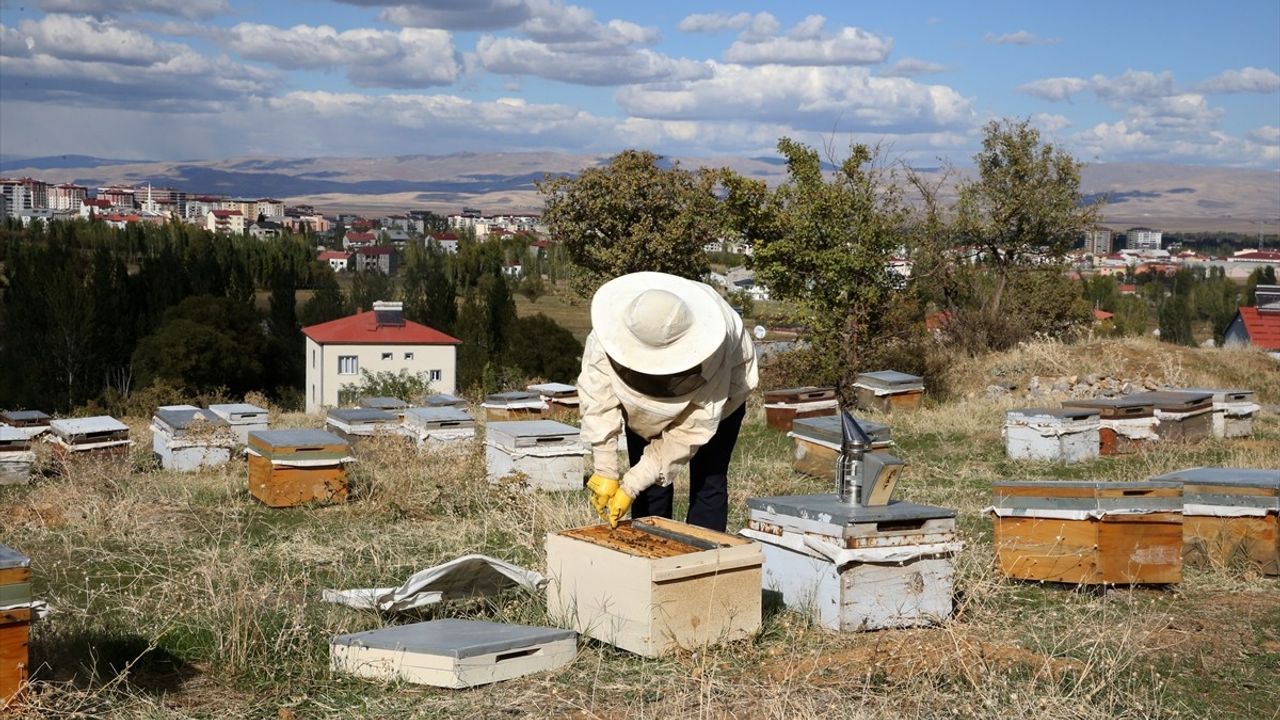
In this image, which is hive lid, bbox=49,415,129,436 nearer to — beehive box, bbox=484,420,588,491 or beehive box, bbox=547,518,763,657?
beehive box, bbox=484,420,588,491

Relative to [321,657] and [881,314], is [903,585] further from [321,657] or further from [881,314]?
[881,314]

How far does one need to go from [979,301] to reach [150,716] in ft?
75.4

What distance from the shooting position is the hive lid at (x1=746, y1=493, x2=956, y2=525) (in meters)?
5.01

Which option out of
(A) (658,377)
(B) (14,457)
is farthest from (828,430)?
(B) (14,457)

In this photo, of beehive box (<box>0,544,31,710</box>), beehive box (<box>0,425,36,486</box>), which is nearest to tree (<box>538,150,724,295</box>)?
beehive box (<box>0,425,36,486</box>)

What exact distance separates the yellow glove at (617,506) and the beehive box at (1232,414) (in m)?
8.87

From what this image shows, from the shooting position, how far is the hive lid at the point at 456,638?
436 centimetres

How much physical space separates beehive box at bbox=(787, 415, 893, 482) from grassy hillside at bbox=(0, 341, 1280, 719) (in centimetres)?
106

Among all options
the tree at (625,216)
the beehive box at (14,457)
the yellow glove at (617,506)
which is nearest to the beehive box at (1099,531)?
the yellow glove at (617,506)

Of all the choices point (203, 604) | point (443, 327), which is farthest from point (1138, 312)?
point (203, 604)

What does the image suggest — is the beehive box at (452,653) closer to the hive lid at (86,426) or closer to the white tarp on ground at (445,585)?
the white tarp on ground at (445,585)

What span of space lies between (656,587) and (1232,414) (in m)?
9.73

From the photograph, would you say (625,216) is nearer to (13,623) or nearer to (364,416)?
(364,416)

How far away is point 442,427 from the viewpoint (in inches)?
433
